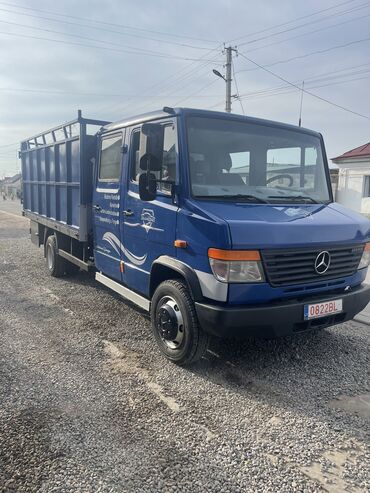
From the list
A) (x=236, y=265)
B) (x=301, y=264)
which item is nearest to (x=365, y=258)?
(x=301, y=264)

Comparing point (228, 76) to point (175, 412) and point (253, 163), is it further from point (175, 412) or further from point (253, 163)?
point (175, 412)

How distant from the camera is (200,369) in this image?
13.3 feet

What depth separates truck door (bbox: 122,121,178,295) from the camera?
4078 mm

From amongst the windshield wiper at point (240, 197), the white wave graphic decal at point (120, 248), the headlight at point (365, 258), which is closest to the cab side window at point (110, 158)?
the white wave graphic decal at point (120, 248)

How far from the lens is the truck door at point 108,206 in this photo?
5.15 m

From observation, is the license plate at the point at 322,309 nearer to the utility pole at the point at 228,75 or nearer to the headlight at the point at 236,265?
the headlight at the point at 236,265

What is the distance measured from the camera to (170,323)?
13.4ft

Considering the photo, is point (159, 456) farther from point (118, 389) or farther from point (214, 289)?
point (214, 289)

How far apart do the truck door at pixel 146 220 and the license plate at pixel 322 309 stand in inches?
54.6

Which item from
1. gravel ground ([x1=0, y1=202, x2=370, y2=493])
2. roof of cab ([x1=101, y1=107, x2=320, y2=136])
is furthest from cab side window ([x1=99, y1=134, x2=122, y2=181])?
gravel ground ([x1=0, y1=202, x2=370, y2=493])

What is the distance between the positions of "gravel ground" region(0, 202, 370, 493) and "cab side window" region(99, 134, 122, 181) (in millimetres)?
1958

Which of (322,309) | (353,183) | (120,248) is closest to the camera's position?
(322,309)

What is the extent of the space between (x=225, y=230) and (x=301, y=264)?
865 mm

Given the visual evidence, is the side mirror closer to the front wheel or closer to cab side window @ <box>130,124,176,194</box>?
cab side window @ <box>130,124,176,194</box>
